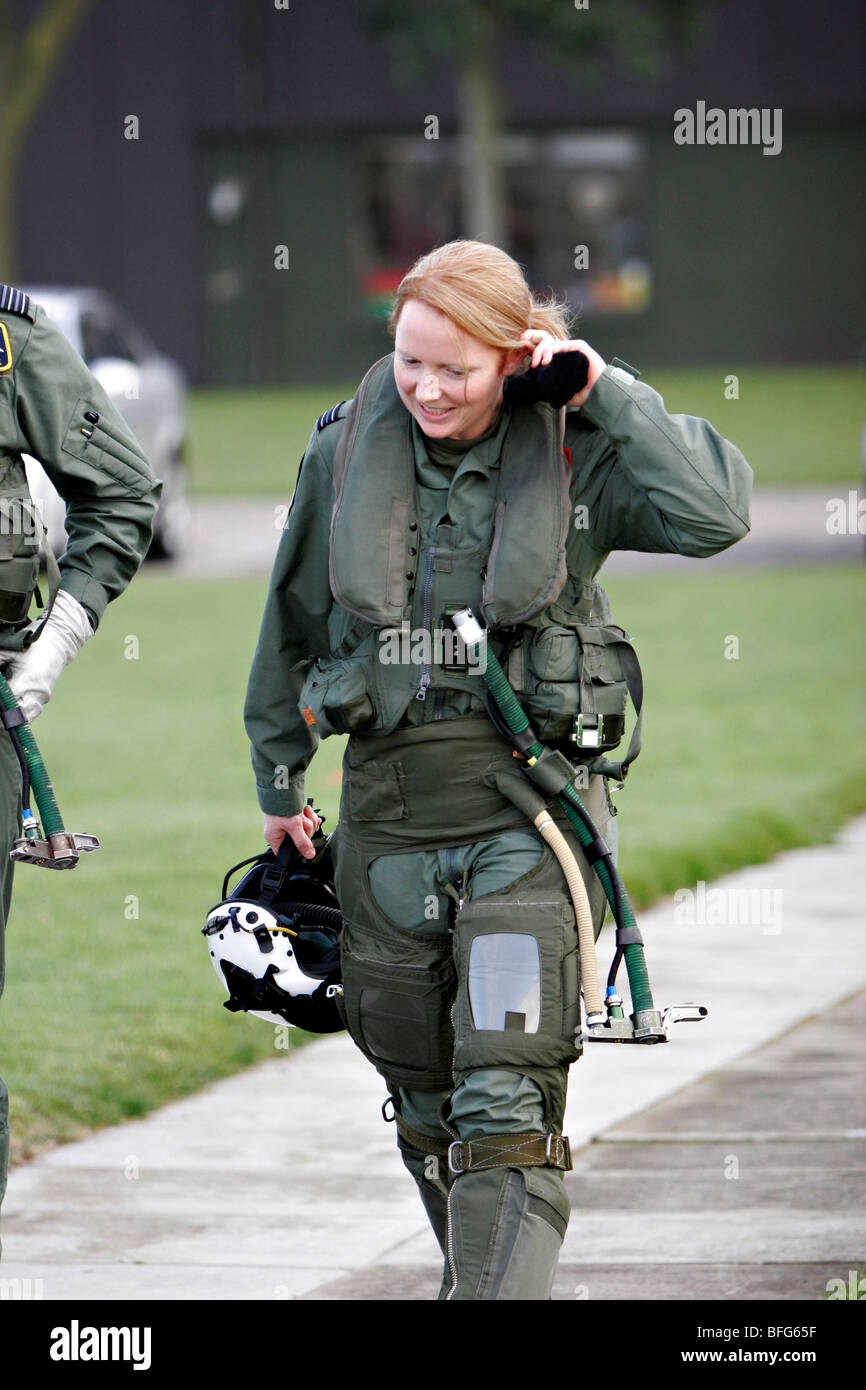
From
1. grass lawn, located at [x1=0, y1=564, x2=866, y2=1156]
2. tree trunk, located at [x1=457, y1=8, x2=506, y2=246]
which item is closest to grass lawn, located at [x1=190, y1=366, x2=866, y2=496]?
tree trunk, located at [x1=457, y1=8, x2=506, y2=246]

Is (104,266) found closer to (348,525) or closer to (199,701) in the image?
(199,701)

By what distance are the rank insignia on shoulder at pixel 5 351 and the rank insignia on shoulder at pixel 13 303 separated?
0.12ft

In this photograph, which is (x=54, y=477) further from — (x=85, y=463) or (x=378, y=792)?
(x=378, y=792)

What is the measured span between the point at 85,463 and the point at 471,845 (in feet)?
3.57

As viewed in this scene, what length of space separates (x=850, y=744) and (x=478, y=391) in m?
7.56

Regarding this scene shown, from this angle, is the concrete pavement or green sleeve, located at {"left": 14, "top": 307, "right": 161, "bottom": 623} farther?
the concrete pavement

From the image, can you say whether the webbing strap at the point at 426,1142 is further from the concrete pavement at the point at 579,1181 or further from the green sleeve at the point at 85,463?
the green sleeve at the point at 85,463

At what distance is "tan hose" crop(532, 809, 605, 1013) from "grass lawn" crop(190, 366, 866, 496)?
62.4ft

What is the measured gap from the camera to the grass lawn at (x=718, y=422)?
77.3ft

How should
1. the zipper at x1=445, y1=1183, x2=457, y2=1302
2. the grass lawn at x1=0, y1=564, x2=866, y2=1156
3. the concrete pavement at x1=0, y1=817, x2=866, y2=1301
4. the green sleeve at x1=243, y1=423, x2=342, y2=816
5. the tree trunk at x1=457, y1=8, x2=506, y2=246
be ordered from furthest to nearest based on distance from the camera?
the tree trunk at x1=457, y1=8, x2=506, y2=246
the grass lawn at x1=0, y1=564, x2=866, y2=1156
the concrete pavement at x1=0, y1=817, x2=866, y2=1301
the green sleeve at x1=243, y1=423, x2=342, y2=816
the zipper at x1=445, y1=1183, x2=457, y2=1302

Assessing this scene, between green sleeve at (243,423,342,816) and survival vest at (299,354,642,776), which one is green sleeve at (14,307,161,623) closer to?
green sleeve at (243,423,342,816)

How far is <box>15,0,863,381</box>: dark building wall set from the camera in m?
36.1

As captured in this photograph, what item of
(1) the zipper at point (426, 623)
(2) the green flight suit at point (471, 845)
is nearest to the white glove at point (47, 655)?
(2) the green flight suit at point (471, 845)

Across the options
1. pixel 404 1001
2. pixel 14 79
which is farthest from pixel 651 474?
pixel 14 79
